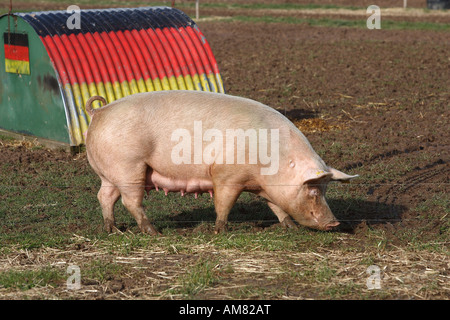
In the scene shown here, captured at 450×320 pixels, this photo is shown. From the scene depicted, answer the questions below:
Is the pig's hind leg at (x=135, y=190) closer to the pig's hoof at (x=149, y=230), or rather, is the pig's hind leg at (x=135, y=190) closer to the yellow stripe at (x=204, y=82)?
the pig's hoof at (x=149, y=230)

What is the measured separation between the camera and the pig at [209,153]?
5828mm

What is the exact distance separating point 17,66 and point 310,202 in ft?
18.2

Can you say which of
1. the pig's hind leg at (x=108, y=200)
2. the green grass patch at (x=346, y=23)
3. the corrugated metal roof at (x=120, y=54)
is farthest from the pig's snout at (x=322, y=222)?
the green grass patch at (x=346, y=23)

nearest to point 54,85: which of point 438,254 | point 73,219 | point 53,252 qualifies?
point 73,219

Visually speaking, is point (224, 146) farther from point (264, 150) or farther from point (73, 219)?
point (73, 219)

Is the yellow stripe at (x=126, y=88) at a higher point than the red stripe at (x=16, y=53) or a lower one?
lower

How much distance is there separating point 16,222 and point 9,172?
1915 mm

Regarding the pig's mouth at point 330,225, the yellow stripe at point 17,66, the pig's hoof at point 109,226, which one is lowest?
the pig's hoof at point 109,226

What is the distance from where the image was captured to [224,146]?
5867mm

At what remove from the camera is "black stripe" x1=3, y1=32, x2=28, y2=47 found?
31.4 feet

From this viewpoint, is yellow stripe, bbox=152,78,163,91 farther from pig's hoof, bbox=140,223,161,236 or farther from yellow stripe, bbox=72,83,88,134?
pig's hoof, bbox=140,223,161,236

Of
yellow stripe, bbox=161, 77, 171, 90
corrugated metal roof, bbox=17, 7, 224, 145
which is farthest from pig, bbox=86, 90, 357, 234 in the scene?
yellow stripe, bbox=161, 77, 171, 90

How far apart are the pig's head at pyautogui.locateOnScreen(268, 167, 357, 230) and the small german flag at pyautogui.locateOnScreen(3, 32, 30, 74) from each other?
5.12m
